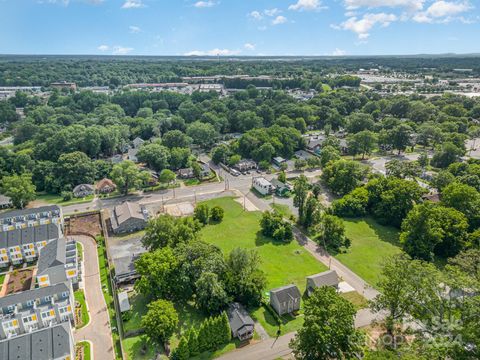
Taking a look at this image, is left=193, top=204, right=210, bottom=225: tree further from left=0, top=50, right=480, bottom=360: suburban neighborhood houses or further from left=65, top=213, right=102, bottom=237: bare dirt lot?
left=65, top=213, right=102, bottom=237: bare dirt lot

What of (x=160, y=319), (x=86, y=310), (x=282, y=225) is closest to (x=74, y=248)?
(x=86, y=310)

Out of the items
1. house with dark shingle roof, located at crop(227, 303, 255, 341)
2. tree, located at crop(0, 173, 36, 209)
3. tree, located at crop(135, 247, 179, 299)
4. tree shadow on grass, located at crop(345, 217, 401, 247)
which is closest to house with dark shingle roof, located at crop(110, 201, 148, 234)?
tree, located at crop(135, 247, 179, 299)

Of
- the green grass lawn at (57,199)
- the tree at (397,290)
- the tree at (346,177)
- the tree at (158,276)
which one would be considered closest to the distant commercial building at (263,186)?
the tree at (346,177)

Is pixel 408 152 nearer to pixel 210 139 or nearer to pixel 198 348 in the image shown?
pixel 210 139

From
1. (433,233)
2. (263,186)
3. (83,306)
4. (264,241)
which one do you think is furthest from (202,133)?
(433,233)

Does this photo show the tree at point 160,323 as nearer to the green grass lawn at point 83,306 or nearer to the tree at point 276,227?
the green grass lawn at point 83,306

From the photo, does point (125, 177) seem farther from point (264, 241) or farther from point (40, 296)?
point (40, 296)
